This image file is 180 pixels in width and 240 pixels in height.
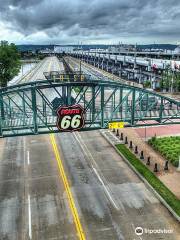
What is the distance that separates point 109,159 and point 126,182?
672 cm

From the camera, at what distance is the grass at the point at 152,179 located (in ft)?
92.7

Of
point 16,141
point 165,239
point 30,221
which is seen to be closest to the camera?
point 165,239

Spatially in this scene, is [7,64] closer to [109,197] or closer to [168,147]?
[168,147]

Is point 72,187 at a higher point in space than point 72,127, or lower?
lower

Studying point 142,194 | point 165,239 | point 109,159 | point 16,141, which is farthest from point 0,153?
point 165,239

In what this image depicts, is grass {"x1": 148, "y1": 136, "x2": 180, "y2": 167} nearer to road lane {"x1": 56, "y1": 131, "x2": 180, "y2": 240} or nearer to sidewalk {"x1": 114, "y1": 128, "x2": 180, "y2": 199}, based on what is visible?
sidewalk {"x1": 114, "y1": 128, "x2": 180, "y2": 199}

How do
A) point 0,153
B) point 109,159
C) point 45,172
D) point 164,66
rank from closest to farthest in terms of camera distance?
point 45,172
point 109,159
point 0,153
point 164,66

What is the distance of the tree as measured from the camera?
102188 mm

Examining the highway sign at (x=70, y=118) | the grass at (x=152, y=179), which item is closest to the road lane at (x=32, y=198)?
the highway sign at (x=70, y=118)

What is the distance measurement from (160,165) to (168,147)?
5329 mm

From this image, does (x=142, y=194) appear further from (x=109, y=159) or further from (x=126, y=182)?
(x=109, y=159)

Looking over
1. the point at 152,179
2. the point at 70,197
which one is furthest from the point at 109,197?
the point at 152,179

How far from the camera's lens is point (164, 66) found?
98.3 metres

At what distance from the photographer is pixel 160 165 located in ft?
121
